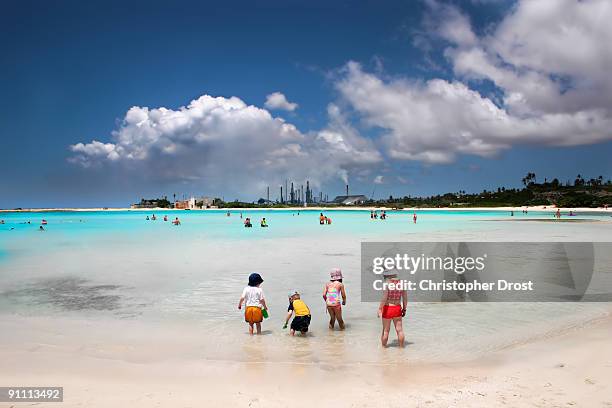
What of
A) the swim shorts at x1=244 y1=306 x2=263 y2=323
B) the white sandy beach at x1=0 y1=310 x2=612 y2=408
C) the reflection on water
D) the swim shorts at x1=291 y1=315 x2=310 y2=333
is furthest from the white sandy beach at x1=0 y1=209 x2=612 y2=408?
the swim shorts at x1=244 y1=306 x2=263 y2=323

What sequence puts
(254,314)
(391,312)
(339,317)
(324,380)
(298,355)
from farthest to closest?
(339,317) → (254,314) → (391,312) → (298,355) → (324,380)

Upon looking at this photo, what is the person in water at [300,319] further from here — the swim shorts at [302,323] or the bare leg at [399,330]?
the bare leg at [399,330]

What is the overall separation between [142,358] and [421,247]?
70.2 ft

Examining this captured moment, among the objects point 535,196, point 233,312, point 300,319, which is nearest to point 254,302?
point 300,319

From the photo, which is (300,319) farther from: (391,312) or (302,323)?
(391,312)

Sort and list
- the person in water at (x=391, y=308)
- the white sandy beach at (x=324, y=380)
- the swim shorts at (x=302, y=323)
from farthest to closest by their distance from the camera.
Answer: the swim shorts at (x=302, y=323)
the person in water at (x=391, y=308)
the white sandy beach at (x=324, y=380)

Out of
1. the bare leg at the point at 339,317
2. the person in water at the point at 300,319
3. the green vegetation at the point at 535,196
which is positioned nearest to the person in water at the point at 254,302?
the person in water at the point at 300,319

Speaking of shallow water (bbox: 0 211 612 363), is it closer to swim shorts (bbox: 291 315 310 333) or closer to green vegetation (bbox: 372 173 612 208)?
swim shorts (bbox: 291 315 310 333)

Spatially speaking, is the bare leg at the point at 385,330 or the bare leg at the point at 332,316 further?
the bare leg at the point at 332,316

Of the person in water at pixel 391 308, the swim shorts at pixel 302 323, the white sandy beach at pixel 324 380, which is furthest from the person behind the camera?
the swim shorts at pixel 302 323

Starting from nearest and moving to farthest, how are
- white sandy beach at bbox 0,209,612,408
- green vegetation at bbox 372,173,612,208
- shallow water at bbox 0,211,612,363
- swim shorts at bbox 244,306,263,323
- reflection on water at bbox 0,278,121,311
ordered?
1. white sandy beach at bbox 0,209,612,408
2. shallow water at bbox 0,211,612,363
3. swim shorts at bbox 244,306,263,323
4. reflection on water at bbox 0,278,121,311
5. green vegetation at bbox 372,173,612,208

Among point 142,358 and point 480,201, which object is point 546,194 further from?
point 142,358

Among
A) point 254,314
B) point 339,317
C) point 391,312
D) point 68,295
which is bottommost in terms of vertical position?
point 68,295

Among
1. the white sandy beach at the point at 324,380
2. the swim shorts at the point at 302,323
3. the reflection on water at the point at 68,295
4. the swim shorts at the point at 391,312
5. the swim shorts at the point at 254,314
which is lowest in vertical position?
the reflection on water at the point at 68,295
